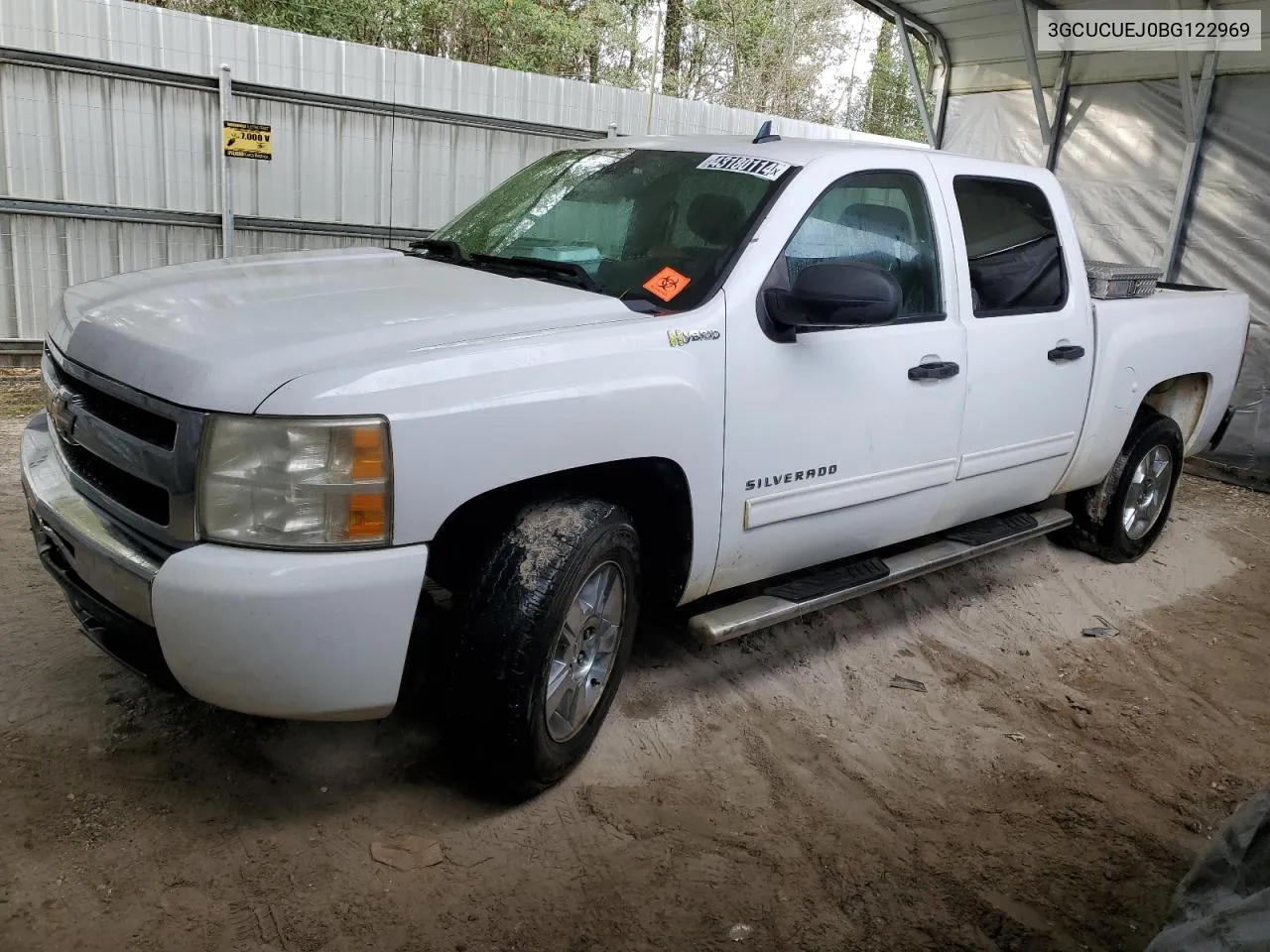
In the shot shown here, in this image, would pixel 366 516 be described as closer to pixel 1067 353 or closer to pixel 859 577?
pixel 859 577

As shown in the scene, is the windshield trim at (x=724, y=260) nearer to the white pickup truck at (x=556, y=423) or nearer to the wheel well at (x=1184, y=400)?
the white pickup truck at (x=556, y=423)

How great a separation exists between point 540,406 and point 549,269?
905mm

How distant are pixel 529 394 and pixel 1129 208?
296 inches

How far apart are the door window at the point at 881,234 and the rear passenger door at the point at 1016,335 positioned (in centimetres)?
16

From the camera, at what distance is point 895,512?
13.3 feet

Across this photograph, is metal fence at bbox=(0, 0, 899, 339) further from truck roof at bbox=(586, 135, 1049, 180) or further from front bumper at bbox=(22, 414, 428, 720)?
front bumper at bbox=(22, 414, 428, 720)

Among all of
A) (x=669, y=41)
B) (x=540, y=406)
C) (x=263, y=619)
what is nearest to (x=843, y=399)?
(x=540, y=406)

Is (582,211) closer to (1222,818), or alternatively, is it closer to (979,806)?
(979,806)

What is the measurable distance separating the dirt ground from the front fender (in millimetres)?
777

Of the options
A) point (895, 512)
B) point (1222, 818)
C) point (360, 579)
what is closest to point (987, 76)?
point (895, 512)

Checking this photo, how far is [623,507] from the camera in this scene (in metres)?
3.32

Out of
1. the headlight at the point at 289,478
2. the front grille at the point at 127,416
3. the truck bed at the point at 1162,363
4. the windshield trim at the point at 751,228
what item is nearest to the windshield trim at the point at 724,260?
the windshield trim at the point at 751,228

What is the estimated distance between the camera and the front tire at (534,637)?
2816 millimetres

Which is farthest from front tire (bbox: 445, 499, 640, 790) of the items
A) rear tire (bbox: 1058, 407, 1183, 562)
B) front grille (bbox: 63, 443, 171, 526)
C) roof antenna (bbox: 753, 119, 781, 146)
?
rear tire (bbox: 1058, 407, 1183, 562)
